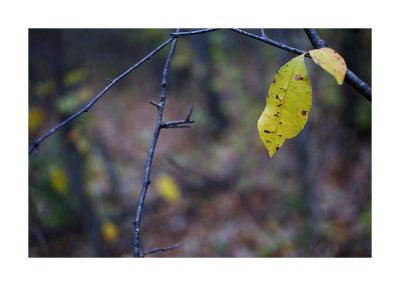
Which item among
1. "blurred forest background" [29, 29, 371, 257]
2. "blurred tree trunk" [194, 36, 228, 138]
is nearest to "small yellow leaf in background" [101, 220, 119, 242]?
"blurred forest background" [29, 29, 371, 257]

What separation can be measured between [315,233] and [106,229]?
6.24 feet

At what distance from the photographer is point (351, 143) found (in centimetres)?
427

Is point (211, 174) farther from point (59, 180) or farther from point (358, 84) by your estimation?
point (358, 84)

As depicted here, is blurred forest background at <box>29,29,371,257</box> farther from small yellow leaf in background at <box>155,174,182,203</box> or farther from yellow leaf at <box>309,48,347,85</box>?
yellow leaf at <box>309,48,347,85</box>

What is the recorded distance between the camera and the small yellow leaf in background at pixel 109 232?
3.25 metres

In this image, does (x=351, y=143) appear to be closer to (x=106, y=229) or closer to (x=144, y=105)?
(x=106, y=229)

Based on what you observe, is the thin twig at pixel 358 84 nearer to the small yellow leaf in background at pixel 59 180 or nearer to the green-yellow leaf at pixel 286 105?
the green-yellow leaf at pixel 286 105

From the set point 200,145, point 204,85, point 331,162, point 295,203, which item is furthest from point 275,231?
point 204,85

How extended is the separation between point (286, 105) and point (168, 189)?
4109 mm

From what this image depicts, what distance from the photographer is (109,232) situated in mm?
3320

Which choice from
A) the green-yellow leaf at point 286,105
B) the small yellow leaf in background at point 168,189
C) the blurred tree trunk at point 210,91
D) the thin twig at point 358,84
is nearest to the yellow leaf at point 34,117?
the small yellow leaf in background at point 168,189

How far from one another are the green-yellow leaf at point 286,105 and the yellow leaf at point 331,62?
0.12ft

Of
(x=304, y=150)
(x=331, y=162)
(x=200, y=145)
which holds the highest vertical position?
(x=200, y=145)

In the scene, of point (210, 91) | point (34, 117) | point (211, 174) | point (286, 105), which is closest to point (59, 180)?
point (34, 117)
